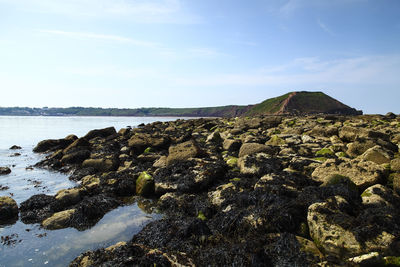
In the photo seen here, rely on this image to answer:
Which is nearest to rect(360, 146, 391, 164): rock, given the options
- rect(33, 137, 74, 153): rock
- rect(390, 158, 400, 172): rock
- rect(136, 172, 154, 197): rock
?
rect(390, 158, 400, 172): rock

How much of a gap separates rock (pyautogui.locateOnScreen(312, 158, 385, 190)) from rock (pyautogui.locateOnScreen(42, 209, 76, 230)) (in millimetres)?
8943

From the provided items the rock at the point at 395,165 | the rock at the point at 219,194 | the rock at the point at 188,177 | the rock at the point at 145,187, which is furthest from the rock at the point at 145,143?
the rock at the point at 395,165

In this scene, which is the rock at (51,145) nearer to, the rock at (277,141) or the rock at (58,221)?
the rock at (58,221)

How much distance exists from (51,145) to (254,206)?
24.7 meters

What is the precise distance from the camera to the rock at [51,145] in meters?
23.7

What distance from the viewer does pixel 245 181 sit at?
9.10 meters

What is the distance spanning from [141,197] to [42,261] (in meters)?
4.67

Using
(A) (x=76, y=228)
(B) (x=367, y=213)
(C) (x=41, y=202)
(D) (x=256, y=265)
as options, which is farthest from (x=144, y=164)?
(B) (x=367, y=213)

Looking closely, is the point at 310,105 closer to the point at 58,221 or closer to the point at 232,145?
the point at 232,145

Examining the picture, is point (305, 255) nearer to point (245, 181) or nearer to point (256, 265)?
point (256, 265)

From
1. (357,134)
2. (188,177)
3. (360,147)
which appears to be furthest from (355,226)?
(357,134)

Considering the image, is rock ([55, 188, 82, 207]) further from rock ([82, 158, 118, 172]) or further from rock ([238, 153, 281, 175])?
rock ([238, 153, 281, 175])

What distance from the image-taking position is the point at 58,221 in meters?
7.46

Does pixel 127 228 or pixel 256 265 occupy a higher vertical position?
pixel 256 265
